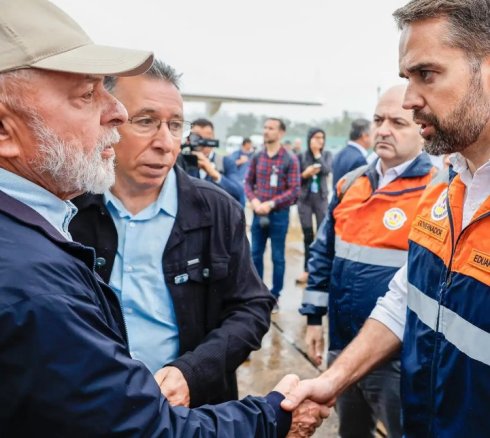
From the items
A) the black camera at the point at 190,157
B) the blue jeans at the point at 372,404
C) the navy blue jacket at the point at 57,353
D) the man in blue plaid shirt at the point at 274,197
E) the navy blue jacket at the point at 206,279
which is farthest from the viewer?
the man in blue plaid shirt at the point at 274,197

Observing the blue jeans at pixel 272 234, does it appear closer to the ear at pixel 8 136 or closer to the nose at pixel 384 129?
the nose at pixel 384 129

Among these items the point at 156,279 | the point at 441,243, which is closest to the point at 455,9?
the point at 441,243

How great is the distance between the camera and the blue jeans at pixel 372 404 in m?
2.42

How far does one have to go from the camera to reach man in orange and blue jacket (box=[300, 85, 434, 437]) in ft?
8.11

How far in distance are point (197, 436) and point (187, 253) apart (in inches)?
33.7

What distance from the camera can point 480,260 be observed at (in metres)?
1.35

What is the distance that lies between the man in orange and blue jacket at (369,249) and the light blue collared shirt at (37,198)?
177 cm

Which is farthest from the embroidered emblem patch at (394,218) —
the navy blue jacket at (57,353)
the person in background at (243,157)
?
the person in background at (243,157)

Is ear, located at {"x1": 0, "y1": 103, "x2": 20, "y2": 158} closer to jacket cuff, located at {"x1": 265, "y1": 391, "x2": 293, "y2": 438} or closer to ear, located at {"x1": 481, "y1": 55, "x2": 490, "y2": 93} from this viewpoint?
jacket cuff, located at {"x1": 265, "y1": 391, "x2": 293, "y2": 438}

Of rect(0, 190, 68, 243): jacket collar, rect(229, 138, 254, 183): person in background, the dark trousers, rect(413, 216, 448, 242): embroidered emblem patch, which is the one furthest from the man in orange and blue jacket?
rect(229, 138, 254, 183): person in background

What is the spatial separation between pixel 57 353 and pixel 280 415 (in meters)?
0.84

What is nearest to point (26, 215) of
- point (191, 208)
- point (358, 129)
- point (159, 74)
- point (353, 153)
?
point (191, 208)

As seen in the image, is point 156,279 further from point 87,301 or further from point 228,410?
point 87,301

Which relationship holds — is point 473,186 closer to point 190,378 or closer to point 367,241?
point 367,241
